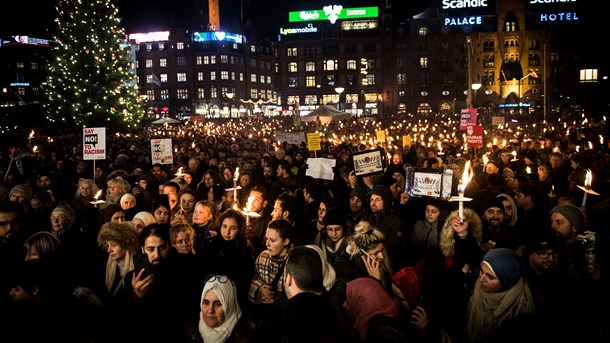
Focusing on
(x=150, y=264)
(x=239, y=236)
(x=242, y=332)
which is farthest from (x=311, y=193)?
(x=242, y=332)

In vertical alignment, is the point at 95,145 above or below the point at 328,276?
above

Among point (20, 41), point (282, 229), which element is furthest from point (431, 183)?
point (20, 41)

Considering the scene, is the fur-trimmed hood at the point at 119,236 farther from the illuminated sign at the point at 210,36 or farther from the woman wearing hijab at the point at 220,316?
the illuminated sign at the point at 210,36

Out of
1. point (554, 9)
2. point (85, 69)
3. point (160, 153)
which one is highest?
point (554, 9)

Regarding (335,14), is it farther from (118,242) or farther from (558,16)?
(118,242)

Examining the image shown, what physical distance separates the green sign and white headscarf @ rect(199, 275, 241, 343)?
9743 cm

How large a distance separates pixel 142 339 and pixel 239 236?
212 cm

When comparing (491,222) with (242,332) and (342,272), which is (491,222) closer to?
(342,272)

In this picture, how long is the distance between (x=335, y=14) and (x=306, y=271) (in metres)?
98.7

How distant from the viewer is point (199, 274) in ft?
15.7

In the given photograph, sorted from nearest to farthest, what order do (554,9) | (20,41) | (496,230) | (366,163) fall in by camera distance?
(496,230) → (366,163) → (554,9) → (20,41)

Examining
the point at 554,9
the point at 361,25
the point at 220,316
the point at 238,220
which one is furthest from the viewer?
the point at 361,25

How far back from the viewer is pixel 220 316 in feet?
12.3

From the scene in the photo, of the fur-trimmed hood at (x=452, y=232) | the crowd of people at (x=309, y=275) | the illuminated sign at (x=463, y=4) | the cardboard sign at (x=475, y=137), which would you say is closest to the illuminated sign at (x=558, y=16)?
the illuminated sign at (x=463, y=4)
